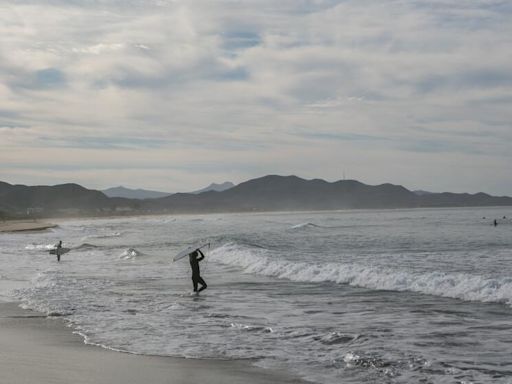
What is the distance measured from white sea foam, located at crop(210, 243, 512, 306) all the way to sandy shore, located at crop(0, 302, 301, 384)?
10.1 metres

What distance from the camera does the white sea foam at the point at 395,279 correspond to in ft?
59.9

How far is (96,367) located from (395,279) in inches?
552

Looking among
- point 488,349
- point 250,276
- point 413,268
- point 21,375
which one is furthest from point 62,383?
point 413,268

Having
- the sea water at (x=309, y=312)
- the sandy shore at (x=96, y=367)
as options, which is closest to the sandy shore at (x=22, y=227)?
the sea water at (x=309, y=312)

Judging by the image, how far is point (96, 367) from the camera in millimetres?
9523

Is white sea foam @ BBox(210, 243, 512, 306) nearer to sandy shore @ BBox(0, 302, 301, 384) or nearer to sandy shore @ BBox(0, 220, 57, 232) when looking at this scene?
sandy shore @ BBox(0, 302, 301, 384)

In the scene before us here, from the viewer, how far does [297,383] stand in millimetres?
8773

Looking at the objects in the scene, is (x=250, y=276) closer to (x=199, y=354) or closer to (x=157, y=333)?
(x=157, y=333)

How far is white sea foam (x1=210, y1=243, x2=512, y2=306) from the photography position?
18266 mm

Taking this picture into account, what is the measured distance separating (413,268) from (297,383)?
57.7 feet

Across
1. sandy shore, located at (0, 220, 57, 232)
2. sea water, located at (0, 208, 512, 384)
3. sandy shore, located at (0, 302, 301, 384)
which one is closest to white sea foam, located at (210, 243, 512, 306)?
sea water, located at (0, 208, 512, 384)

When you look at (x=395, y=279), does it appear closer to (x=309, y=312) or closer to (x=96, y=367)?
(x=309, y=312)

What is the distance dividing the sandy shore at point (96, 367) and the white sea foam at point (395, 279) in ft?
33.0

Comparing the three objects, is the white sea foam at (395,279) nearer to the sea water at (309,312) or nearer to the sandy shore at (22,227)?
the sea water at (309,312)
